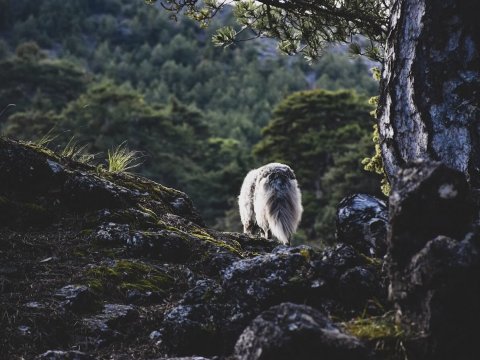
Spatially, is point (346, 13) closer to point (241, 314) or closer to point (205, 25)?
point (205, 25)

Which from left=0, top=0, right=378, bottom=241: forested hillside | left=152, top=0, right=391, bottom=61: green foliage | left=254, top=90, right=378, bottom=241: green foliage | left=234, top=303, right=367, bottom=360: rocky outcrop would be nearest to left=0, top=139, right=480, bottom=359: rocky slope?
left=234, top=303, right=367, bottom=360: rocky outcrop

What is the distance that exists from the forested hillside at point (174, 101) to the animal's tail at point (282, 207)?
207cm

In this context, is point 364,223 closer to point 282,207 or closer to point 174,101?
point 282,207

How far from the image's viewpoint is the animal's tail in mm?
8484

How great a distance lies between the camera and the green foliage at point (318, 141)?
27031 millimetres

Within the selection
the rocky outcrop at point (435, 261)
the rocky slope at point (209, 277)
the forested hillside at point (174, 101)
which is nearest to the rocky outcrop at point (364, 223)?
the rocky slope at point (209, 277)

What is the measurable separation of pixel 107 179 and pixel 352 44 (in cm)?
293

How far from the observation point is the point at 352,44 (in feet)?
19.6

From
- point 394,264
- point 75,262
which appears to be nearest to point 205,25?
point 75,262

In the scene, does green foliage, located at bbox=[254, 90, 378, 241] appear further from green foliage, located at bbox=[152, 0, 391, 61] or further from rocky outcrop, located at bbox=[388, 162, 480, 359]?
rocky outcrop, located at bbox=[388, 162, 480, 359]

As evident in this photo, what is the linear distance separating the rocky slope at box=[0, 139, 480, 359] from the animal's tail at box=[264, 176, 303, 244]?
6.70ft

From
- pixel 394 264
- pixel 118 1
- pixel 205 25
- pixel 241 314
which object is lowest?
pixel 241 314

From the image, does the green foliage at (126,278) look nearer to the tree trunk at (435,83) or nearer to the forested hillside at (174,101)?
the forested hillside at (174,101)

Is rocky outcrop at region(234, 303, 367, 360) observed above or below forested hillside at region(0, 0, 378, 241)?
below
